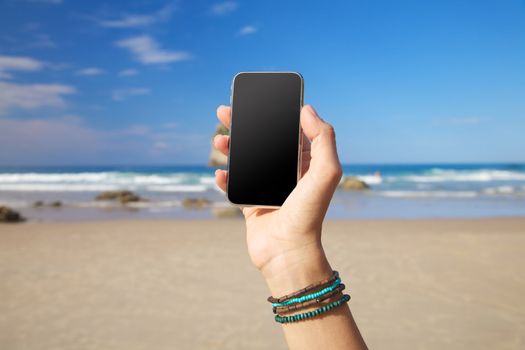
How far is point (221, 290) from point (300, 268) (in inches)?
191

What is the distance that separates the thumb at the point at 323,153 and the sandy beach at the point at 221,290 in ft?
11.5

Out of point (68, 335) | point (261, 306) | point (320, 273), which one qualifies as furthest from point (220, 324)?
point (320, 273)

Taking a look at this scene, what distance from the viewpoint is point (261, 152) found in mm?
2146

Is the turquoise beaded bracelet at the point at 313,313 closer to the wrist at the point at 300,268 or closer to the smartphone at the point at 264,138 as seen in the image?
the wrist at the point at 300,268

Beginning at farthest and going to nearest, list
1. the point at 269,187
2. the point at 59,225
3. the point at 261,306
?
the point at 59,225, the point at 261,306, the point at 269,187

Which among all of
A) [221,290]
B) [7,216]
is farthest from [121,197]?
[221,290]

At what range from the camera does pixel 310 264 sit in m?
→ 1.61

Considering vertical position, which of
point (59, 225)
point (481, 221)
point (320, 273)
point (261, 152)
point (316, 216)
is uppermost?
point (261, 152)

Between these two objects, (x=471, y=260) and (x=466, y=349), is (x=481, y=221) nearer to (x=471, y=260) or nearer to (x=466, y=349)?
(x=471, y=260)

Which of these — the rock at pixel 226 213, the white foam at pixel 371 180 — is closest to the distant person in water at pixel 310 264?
the rock at pixel 226 213

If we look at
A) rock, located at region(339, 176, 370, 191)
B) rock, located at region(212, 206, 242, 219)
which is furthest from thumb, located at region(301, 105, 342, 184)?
rock, located at region(339, 176, 370, 191)

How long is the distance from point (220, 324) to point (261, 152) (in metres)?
3.52

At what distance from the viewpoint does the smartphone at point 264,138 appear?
2102 millimetres

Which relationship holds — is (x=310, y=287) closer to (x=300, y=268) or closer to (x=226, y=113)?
(x=300, y=268)
